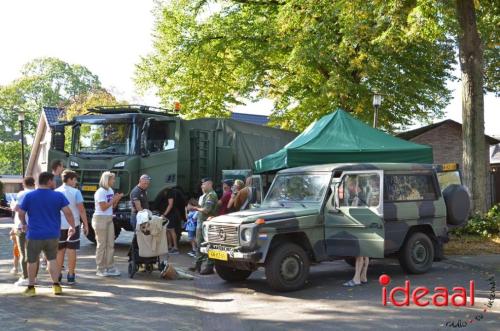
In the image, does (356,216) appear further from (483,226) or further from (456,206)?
(483,226)

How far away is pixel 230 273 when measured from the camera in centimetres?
948

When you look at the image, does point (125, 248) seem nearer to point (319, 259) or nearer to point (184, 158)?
point (184, 158)

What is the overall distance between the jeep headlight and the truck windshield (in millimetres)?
6039

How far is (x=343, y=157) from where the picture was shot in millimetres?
13133

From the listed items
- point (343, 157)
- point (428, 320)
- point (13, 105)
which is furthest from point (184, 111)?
point (13, 105)

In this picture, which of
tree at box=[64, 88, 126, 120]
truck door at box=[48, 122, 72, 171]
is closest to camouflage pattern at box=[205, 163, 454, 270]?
truck door at box=[48, 122, 72, 171]

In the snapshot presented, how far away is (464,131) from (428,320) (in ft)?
32.4

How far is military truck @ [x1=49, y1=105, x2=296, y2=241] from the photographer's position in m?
13.5

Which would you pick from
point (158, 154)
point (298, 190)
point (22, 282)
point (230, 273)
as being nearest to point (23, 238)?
point (22, 282)

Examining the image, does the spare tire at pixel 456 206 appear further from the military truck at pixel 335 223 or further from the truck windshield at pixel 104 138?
the truck windshield at pixel 104 138

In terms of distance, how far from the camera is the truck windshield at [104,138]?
44.9ft

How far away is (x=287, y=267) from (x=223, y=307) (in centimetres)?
137
